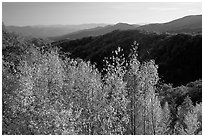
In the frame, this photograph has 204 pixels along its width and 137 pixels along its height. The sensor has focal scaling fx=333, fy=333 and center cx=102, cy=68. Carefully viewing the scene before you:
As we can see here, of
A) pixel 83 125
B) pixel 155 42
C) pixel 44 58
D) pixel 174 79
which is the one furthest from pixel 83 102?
pixel 155 42

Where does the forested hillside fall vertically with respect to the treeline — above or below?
above

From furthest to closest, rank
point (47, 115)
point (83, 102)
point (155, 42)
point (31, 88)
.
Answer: point (155, 42) → point (83, 102) → point (31, 88) → point (47, 115)

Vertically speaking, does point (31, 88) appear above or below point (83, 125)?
above

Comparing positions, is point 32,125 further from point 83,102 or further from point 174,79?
point 174,79

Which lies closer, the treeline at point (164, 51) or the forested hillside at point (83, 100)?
the forested hillside at point (83, 100)

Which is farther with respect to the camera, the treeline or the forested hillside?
the treeline

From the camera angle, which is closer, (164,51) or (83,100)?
(83,100)

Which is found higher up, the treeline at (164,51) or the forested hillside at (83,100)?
the forested hillside at (83,100)

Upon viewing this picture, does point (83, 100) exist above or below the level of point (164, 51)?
above
